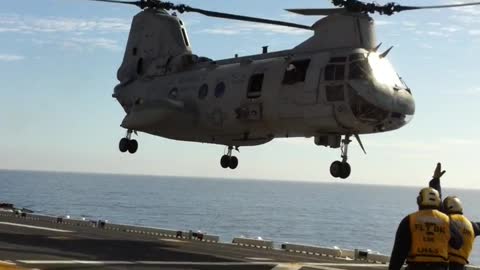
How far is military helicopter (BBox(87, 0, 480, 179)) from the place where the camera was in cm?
2056

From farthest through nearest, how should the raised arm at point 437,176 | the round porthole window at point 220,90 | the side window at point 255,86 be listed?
the round porthole window at point 220,90 < the side window at point 255,86 < the raised arm at point 437,176

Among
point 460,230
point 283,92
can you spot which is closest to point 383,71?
point 283,92

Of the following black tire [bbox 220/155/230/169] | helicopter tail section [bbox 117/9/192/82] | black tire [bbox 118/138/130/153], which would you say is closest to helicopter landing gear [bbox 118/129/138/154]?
black tire [bbox 118/138/130/153]

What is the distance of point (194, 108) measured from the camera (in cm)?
2544

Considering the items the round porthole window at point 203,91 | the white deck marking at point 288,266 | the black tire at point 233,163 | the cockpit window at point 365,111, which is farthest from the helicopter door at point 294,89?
the black tire at point 233,163

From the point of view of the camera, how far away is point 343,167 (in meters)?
21.7

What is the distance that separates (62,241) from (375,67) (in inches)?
439

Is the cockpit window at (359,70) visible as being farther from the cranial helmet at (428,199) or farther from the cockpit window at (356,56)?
the cranial helmet at (428,199)

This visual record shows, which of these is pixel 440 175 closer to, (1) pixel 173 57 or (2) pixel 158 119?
(2) pixel 158 119

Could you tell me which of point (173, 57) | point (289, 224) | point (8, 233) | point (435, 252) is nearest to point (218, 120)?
point (173, 57)

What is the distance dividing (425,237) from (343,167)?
13.6 metres

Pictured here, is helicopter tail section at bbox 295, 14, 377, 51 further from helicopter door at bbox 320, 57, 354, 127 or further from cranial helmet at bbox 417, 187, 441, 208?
cranial helmet at bbox 417, 187, 441, 208

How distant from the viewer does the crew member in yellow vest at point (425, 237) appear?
8.09 m

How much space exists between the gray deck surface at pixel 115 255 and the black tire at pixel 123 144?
17.7ft
